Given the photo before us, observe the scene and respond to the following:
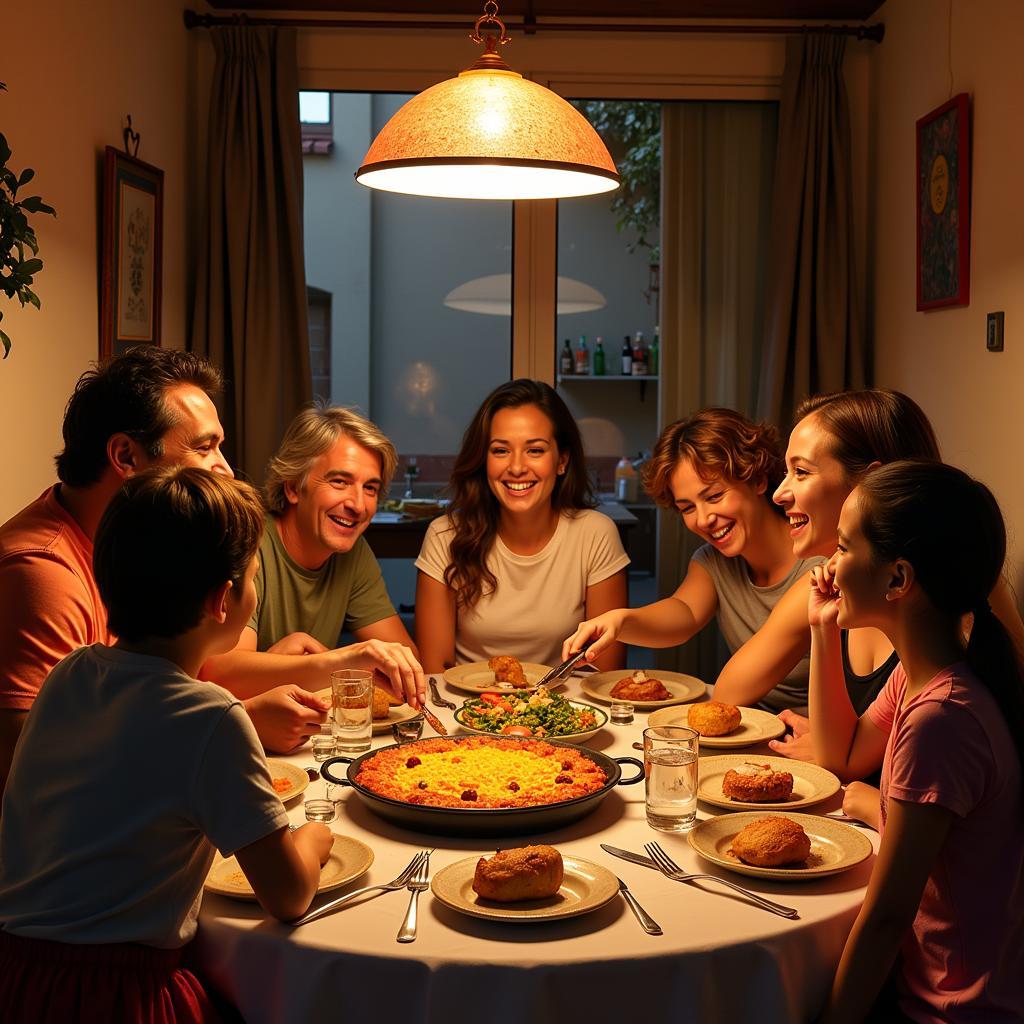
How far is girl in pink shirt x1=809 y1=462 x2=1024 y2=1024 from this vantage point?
A: 1.48 meters

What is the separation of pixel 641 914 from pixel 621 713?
0.91m

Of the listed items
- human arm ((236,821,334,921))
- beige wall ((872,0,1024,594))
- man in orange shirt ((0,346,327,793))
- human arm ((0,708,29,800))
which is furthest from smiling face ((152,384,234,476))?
beige wall ((872,0,1024,594))

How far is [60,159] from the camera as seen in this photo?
3.08 metres

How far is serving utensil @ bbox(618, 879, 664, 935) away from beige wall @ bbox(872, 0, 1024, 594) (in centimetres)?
193

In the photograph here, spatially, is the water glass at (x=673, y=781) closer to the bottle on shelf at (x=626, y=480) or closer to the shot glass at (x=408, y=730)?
the shot glass at (x=408, y=730)

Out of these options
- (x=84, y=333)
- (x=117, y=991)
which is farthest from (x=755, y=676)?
(x=84, y=333)

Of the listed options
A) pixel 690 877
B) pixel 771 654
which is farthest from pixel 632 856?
pixel 771 654

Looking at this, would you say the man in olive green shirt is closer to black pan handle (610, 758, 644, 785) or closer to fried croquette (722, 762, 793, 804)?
black pan handle (610, 758, 644, 785)

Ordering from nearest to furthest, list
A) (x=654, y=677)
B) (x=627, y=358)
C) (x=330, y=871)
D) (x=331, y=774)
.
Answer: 1. (x=330, y=871)
2. (x=331, y=774)
3. (x=654, y=677)
4. (x=627, y=358)

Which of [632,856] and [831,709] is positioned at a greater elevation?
[831,709]

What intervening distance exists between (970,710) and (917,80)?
2912 mm

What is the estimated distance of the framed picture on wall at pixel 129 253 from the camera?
11.1ft

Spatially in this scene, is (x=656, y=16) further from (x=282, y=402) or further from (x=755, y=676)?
(x=755, y=676)

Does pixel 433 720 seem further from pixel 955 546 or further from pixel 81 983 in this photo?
pixel 955 546
